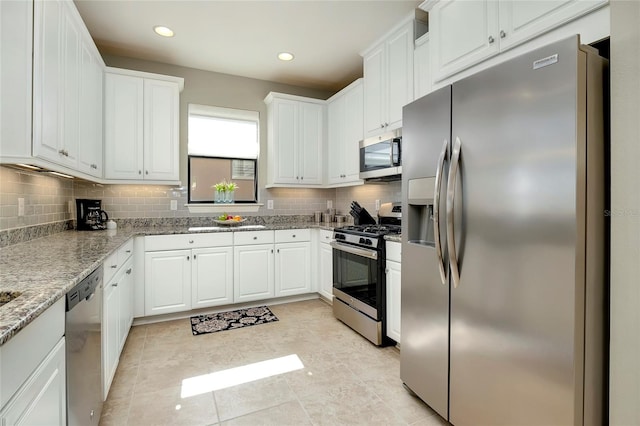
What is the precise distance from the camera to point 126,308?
8.15ft

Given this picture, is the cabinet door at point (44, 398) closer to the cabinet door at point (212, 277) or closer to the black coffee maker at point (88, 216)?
the cabinet door at point (212, 277)

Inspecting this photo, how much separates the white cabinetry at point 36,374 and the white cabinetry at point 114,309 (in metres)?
0.75

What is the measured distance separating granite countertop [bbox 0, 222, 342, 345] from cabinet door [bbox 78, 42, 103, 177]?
25.8 inches

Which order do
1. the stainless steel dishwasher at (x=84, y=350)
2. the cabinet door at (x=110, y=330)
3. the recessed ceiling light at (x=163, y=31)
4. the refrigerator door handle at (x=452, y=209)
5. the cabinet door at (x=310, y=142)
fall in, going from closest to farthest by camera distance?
the stainless steel dishwasher at (x=84, y=350) < the refrigerator door handle at (x=452, y=209) < the cabinet door at (x=110, y=330) < the recessed ceiling light at (x=163, y=31) < the cabinet door at (x=310, y=142)

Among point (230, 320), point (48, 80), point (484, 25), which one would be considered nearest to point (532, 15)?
point (484, 25)

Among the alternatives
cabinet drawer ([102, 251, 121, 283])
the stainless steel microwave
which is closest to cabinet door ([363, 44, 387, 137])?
the stainless steel microwave

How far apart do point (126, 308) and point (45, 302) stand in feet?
5.88

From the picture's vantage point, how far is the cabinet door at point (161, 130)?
326 centimetres

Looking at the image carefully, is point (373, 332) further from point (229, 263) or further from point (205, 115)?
point (205, 115)

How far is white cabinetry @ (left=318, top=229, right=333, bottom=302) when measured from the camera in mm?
3506

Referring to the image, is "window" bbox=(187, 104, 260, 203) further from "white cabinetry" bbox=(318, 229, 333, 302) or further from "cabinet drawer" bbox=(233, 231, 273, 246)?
"white cabinetry" bbox=(318, 229, 333, 302)

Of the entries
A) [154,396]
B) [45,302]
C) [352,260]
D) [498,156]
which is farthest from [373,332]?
[45,302]

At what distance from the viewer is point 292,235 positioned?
3.66m

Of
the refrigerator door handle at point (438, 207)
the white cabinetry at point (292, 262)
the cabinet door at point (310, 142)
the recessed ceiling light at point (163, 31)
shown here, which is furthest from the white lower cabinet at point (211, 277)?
the refrigerator door handle at point (438, 207)
